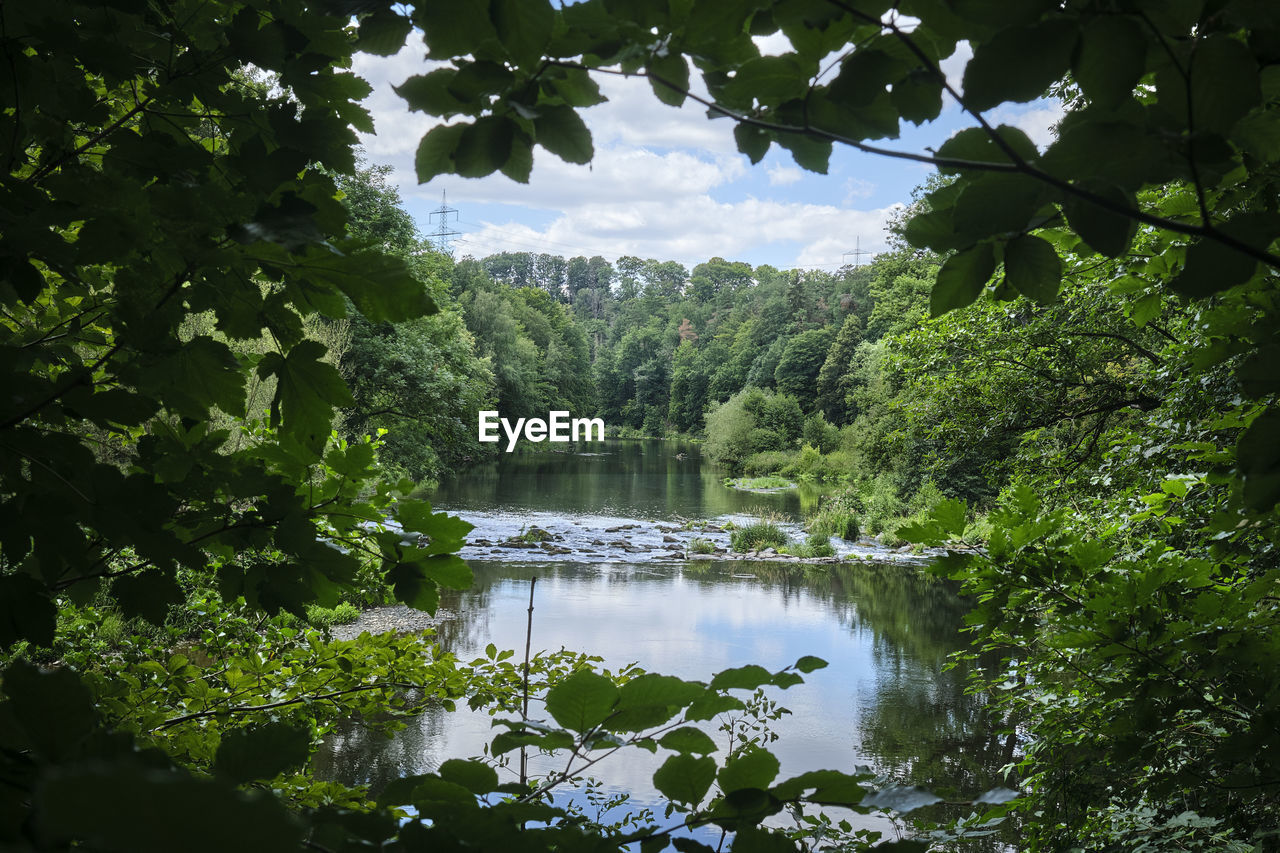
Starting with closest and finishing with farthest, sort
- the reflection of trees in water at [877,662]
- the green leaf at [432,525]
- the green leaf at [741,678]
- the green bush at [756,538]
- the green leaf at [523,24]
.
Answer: the green leaf at [523,24] → the green leaf at [741,678] → the green leaf at [432,525] → the reflection of trees in water at [877,662] → the green bush at [756,538]

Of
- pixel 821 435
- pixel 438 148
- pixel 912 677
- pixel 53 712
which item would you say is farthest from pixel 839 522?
pixel 53 712

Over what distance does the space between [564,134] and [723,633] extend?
31.8 ft

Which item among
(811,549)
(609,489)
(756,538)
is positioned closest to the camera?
(811,549)

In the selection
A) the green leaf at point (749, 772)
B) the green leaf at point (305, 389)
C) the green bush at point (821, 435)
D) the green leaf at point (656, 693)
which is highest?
the green bush at point (821, 435)

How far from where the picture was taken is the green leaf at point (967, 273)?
2.39 feet

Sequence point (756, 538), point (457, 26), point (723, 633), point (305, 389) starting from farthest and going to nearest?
point (756, 538) → point (723, 633) → point (305, 389) → point (457, 26)

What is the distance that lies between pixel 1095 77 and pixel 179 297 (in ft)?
3.04

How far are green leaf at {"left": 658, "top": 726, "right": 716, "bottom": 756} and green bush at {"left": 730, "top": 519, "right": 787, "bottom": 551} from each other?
584 inches

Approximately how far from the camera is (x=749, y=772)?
0.70 meters

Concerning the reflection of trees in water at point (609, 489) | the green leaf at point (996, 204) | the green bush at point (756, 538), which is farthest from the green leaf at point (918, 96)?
the reflection of trees in water at point (609, 489)

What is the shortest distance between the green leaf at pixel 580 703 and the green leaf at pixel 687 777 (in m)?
0.07

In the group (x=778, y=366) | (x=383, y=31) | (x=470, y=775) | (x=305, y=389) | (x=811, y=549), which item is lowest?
(x=811, y=549)

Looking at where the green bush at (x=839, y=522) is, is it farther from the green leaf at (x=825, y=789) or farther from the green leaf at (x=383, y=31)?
the green leaf at (x=383, y=31)

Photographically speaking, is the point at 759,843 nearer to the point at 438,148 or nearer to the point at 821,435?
the point at 438,148
